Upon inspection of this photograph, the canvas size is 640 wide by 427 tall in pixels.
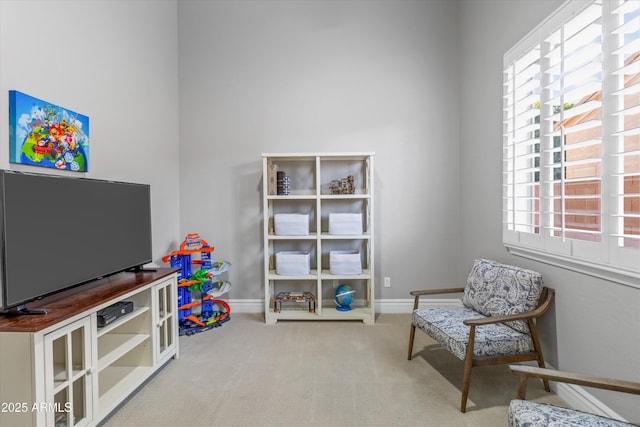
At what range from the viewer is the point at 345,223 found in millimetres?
3604

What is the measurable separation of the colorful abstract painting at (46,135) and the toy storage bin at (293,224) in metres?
1.75

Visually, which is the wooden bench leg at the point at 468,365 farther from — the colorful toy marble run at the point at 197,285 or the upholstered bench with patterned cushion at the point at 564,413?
the colorful toy marble run at the point at 197,285

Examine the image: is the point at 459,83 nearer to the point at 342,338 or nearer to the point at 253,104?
the point at 253,104

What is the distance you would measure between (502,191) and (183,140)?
10.9 ft

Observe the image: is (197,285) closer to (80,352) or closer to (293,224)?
(293,224)

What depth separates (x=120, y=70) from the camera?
2.95 meters

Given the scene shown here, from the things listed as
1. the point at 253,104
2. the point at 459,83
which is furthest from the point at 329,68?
the point at 459,83

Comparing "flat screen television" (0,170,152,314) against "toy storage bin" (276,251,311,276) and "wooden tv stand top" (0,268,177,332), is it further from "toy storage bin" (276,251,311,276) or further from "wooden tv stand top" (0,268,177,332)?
"toy storage bin" (276,251,311,276)

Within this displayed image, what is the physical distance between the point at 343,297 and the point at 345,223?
0.78 m

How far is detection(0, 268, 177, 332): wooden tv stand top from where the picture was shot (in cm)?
153

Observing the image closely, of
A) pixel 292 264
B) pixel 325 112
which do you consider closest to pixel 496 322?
pixel 292 264

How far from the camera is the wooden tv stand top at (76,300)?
1.53 meters

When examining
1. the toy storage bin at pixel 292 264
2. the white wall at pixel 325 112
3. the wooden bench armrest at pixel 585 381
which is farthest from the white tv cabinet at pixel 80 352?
the wooden bench armrest at pixel 585 381

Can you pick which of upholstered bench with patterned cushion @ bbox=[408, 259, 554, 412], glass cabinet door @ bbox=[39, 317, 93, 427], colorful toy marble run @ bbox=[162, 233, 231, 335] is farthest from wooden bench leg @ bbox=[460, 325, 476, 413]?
colorful toy marble run @ bbox=[162, 233, 231, 335]
